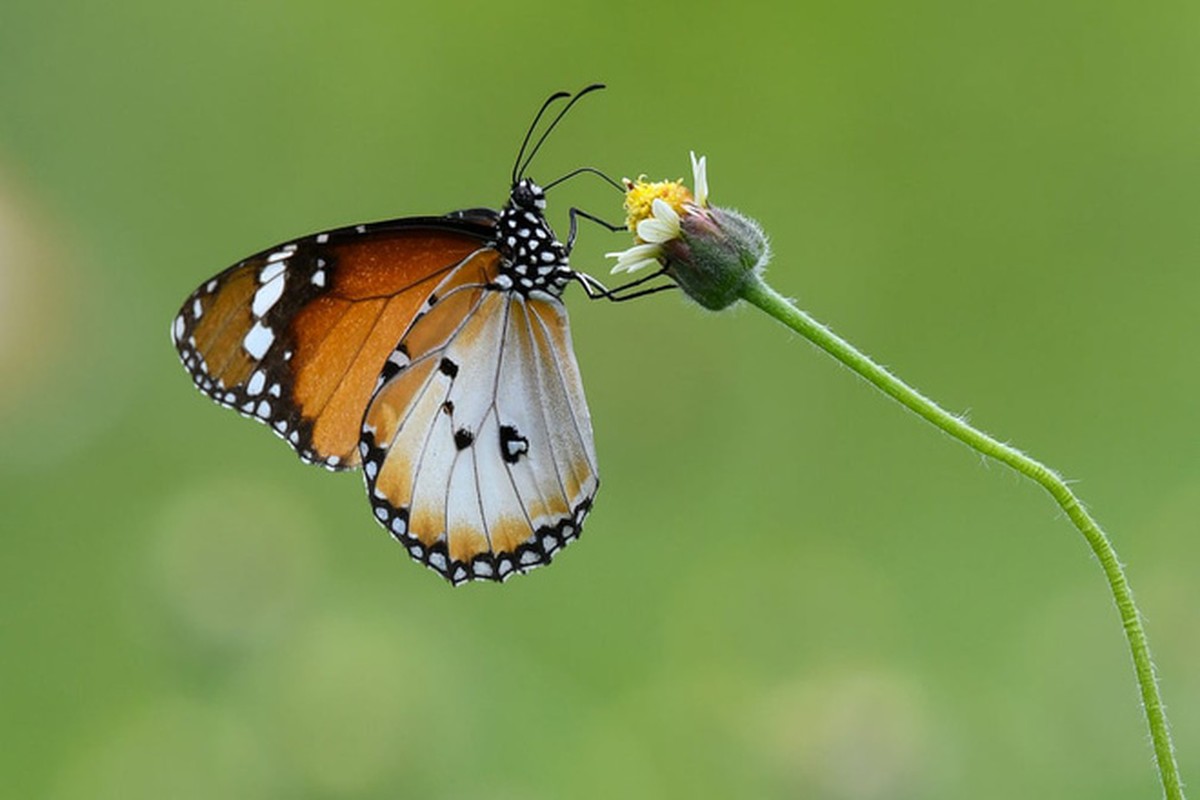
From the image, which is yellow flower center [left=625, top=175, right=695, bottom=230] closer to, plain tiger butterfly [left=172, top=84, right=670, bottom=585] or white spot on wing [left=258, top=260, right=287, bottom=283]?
plain tiger butterfly [left=172, top=84, right=670, bottom=585]

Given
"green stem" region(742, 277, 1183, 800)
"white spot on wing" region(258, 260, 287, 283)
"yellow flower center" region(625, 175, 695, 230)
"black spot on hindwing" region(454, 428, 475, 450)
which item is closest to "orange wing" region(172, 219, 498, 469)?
"white spot on wing" region(258, 260, 287, 283)

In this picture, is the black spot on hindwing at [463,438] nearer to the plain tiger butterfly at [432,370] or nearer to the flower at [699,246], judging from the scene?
the plain tiger butterfly at [432,370]

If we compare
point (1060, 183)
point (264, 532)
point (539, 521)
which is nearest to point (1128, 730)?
point (539, 521)

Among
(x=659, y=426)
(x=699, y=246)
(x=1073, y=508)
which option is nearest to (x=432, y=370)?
(x=699, y=246)

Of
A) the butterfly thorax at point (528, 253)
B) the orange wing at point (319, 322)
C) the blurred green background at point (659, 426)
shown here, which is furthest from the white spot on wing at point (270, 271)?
the blurred green background at point (659, 426)

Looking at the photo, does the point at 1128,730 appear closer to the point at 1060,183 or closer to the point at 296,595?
the point at 296,595

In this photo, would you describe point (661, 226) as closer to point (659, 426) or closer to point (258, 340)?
point (258, 340)

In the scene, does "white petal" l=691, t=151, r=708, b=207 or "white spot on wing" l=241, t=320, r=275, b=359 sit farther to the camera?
"white spot on wing" l=241, t=320, r=275, b=359
